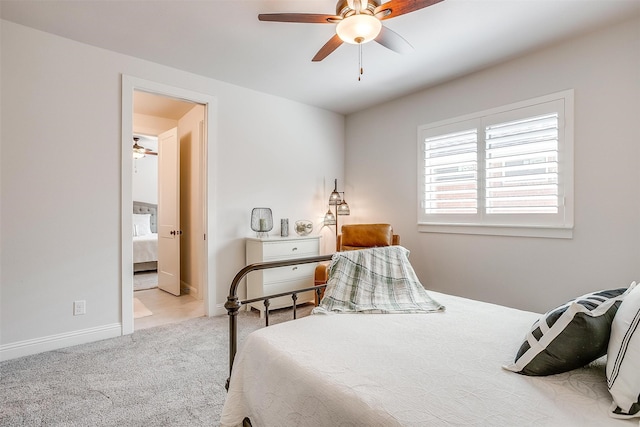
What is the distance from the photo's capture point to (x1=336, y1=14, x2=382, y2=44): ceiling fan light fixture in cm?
173

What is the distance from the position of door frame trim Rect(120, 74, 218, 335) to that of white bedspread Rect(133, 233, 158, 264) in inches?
123

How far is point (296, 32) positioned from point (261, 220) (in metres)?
2.01

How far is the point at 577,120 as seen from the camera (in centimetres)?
261

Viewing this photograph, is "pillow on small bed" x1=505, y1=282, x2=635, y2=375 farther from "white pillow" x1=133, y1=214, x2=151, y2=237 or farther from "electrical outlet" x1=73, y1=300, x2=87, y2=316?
"white pillow" x1=133, y1=214, x2=151, y2=237

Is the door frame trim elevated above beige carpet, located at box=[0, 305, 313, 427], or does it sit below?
above

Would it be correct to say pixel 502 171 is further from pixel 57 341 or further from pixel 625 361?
pixel 57 341

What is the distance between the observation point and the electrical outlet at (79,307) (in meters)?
2.67

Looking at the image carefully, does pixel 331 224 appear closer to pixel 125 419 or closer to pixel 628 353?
pixel 125 419

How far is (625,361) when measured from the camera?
0.88 m

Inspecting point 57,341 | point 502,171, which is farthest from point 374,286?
point 57,341

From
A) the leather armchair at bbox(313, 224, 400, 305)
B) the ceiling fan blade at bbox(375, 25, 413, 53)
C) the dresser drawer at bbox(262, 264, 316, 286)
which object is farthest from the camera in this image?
the leather armchair at bbox(313, 224, 400, 305)

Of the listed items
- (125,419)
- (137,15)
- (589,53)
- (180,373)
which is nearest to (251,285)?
(180,373)

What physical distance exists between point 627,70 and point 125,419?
4.16 metres

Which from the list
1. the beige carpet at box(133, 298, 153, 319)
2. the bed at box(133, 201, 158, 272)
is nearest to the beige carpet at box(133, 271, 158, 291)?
the bed at box(133, 201, 158, 272)
